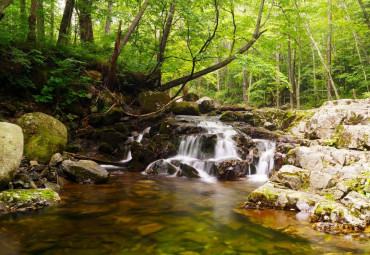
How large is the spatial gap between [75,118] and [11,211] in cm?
781

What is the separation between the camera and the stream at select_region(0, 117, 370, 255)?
327 centimetres

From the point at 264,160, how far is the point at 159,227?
677 cm

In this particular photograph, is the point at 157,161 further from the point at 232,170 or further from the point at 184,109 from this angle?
the point at 184,109

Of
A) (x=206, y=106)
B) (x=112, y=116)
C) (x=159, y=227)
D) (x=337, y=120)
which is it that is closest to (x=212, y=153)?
(x=337, y=120)

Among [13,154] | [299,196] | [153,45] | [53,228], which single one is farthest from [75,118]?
[299,196]

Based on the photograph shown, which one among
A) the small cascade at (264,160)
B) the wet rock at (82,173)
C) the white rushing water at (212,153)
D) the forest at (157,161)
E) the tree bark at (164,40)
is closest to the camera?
the forest at (157,161)

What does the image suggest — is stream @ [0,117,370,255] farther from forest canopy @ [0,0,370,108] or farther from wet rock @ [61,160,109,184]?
forest canopy @ [0,0,370,108]

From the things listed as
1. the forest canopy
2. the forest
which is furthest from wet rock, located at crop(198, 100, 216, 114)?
the forest canopy

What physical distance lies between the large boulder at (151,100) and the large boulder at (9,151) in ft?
28.9

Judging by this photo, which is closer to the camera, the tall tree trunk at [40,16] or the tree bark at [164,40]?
the tall tree trunk at [40,16]

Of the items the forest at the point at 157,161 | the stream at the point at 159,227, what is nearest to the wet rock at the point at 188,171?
the forest at the point at 157,161

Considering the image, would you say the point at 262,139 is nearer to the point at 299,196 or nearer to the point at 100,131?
the point at 299,196

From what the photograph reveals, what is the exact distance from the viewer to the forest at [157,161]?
3668mm

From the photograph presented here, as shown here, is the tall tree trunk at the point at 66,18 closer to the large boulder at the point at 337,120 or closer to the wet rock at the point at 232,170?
the wet rock at the point at 232,170
